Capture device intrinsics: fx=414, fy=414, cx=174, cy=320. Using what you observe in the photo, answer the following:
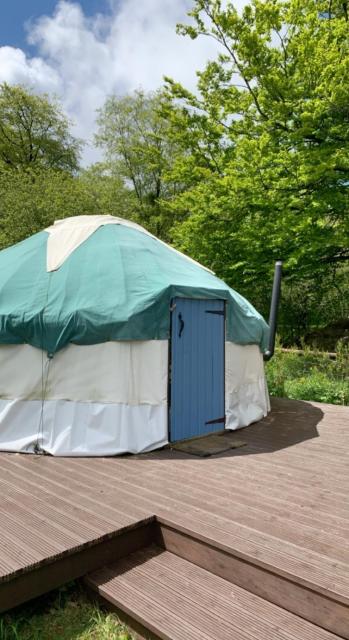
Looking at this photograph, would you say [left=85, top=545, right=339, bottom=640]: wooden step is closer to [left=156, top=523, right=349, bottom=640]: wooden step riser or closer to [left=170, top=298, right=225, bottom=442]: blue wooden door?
[left=156, top=523, right=349, bottom=640]: wooden step riser

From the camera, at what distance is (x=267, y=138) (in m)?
8.13

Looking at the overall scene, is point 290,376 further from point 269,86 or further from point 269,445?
point 269,86

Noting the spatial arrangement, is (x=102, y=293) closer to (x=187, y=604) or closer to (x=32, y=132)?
(x=187, y=604)

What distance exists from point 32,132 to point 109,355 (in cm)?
1884

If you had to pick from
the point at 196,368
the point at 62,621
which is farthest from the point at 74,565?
the point at 196,368

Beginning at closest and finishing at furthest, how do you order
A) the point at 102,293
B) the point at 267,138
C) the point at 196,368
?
the point at 102,293
the point at 196,368
the point at 267,138

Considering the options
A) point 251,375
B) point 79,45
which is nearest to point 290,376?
point 251,375

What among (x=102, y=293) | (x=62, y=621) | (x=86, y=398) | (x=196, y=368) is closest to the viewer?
(x=62, y=621)

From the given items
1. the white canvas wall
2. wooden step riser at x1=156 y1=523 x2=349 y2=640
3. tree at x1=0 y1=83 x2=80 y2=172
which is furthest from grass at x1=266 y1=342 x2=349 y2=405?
tree at x1=0 y1=83 x2=80 y2=172

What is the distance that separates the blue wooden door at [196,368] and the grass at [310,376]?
2.59 meters

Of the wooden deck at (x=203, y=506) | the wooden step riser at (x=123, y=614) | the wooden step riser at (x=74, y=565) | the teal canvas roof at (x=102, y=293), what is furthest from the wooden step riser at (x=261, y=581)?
the teal canvas roof at (x=102, y=293)

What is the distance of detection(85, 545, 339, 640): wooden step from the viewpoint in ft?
6.12

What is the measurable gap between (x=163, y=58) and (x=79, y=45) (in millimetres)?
2782

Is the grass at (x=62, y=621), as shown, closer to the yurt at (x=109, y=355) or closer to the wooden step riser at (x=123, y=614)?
the wooden step riser at (x=123, y=614)
